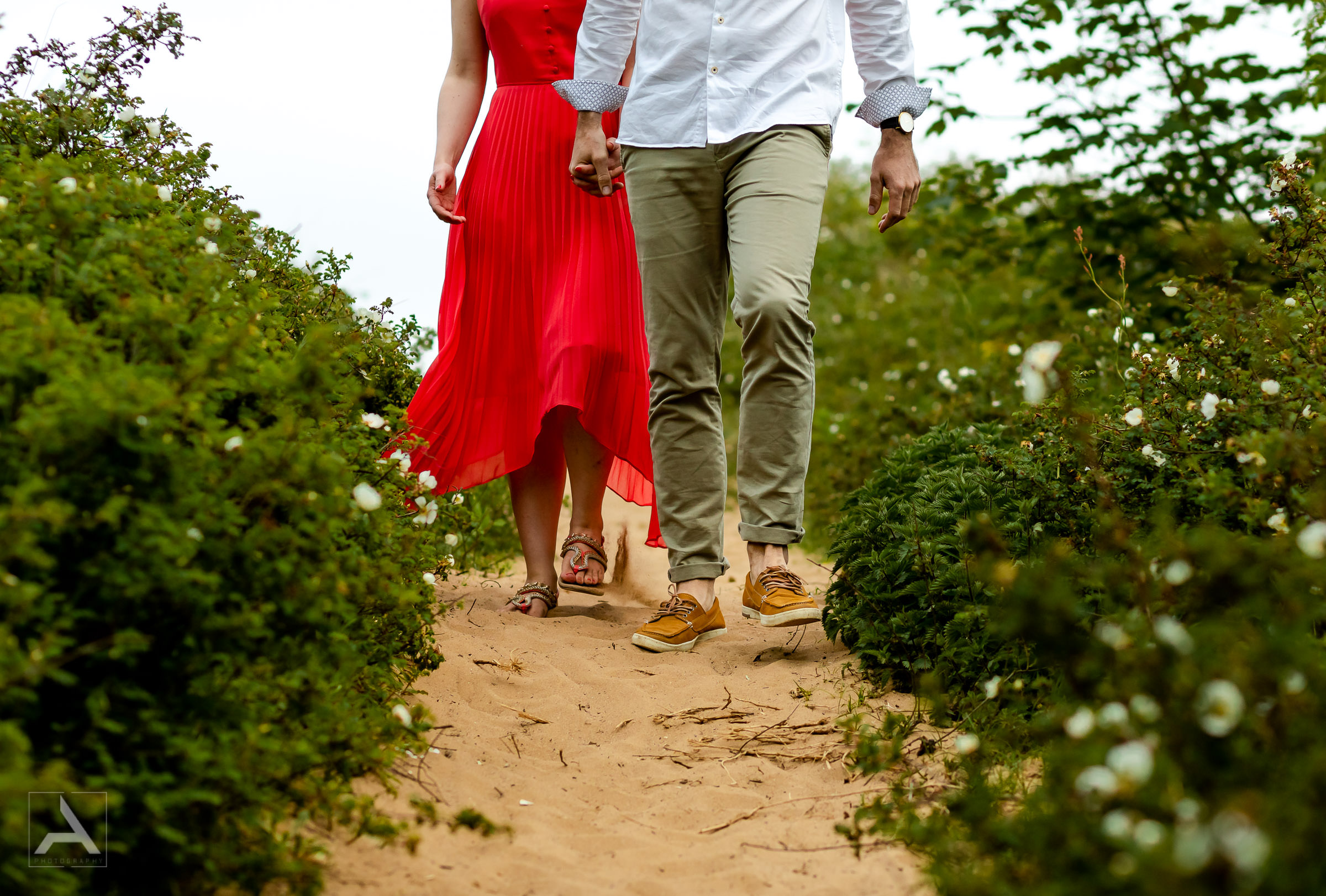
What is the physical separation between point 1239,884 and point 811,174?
222 centimetres

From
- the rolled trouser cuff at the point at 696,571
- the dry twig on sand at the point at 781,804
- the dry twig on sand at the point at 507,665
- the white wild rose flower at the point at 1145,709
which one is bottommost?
the dry twig on sand at the point at 781,804

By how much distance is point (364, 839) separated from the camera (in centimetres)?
185

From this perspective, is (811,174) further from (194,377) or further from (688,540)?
(194,377)

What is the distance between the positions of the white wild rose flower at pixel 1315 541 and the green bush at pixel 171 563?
134cm

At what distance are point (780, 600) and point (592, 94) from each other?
1492 millimetres

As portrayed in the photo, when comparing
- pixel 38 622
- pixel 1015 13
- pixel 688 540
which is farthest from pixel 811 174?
pixel 1015 13

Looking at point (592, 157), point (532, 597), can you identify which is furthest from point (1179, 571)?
point (532, 597)

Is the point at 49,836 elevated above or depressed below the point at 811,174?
below

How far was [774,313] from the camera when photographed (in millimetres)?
2824

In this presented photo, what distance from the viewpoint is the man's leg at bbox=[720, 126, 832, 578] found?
285cm

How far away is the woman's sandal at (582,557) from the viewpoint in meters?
3.62

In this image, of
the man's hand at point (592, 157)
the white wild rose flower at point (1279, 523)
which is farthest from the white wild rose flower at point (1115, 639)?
the man's hand at point (592, 157)

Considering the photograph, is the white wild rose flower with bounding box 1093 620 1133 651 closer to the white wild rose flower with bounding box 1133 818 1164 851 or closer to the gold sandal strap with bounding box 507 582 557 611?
the white wild rose flower with bounding box 1133 818 1164 851

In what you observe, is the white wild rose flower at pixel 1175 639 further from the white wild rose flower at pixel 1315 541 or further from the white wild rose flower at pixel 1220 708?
the white wild rose flower at pixel 1315 541
